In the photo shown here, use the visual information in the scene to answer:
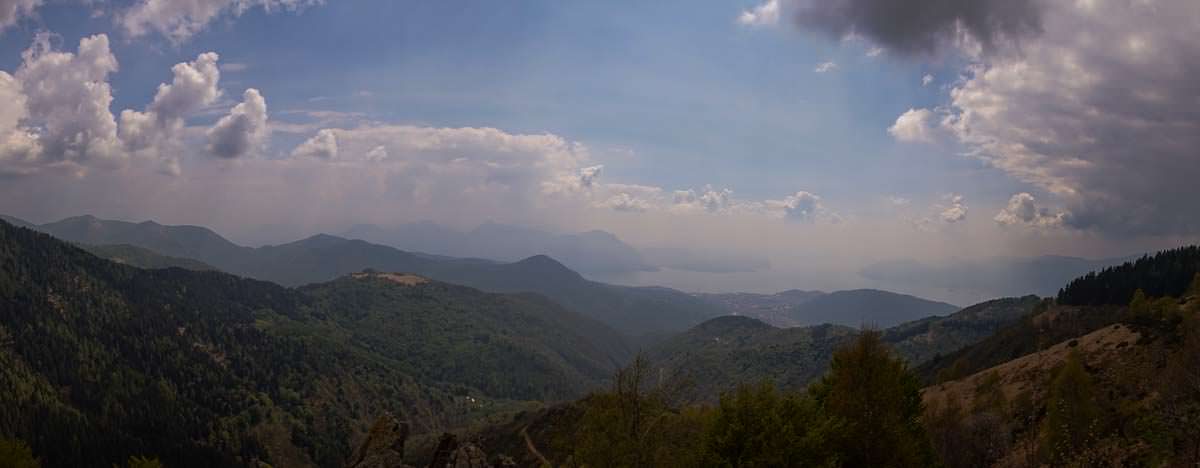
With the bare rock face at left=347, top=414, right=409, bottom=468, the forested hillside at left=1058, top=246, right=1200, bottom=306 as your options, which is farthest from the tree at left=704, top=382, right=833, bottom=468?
the forested hillside at left=1058, top=246, right=1200, bottom=306

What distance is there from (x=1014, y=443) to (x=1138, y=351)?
31841mm

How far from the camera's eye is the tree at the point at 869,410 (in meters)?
33.3

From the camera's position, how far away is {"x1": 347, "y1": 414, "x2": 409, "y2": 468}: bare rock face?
41.5 meters

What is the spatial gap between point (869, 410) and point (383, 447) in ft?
102

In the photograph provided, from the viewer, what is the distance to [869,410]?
3394 centimetres

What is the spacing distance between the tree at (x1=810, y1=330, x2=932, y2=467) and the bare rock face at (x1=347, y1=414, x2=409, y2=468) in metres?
28.1

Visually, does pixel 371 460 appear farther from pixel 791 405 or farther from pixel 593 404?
pixel 791 405

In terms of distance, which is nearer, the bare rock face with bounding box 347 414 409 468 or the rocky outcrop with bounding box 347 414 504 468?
the bare rock face with bounding box 347 414 409 468

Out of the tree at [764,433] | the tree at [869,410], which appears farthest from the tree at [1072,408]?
the tree at [764,433]

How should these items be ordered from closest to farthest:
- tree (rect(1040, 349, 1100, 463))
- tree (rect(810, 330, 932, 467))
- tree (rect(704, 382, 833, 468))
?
1. tree (rect(704, 382, 833, 468))
2. tree (rect(810, 330, 932, 467))
3. tree (rect(1040, 349, 1100, 463))

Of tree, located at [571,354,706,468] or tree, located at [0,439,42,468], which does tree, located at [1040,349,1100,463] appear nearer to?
tree, located at [571,354,706,468]

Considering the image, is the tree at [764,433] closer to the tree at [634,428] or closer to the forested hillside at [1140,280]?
the tree at [634,428]

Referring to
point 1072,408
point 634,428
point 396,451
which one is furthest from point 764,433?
point 1072,408

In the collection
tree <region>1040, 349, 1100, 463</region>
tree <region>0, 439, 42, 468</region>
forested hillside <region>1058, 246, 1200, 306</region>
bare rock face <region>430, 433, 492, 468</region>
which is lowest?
tree <region>0, 439, 42, 468</region>
